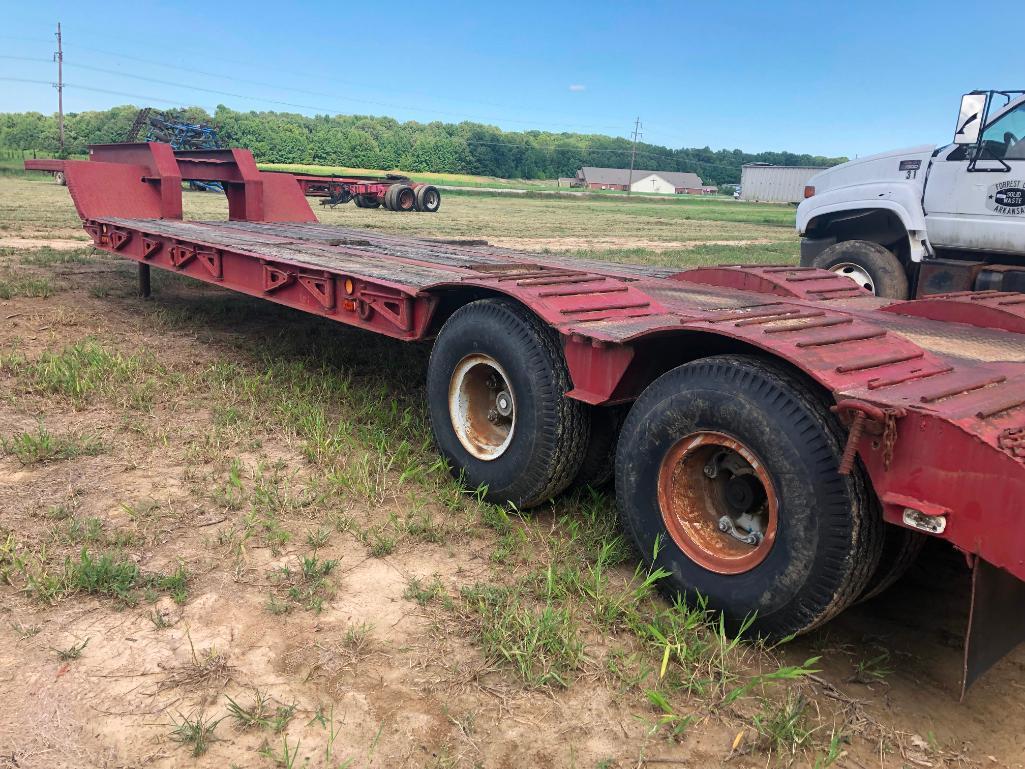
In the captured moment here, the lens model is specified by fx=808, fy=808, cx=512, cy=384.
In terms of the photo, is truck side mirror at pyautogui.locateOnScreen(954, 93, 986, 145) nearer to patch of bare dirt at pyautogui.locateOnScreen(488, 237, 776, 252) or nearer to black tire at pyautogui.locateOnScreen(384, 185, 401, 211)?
patch of bare dirt at pyautogui.locateOnScreen(488, 237, 776, 252)

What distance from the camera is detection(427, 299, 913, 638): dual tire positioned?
98.0 inches

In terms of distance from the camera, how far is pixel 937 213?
6.36 m

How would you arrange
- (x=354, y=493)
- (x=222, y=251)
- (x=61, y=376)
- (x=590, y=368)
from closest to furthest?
(x=590, y=368) < (x=354, y=493) < (x=61, y=376) < (x=222, y=251)

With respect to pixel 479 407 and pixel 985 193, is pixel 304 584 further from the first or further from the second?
pixel 985 193

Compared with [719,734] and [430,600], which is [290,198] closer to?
[430,600]

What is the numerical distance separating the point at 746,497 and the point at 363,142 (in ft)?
240

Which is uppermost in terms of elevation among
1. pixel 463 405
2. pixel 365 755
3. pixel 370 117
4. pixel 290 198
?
pixel 370 117

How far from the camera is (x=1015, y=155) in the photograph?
19.4 ft

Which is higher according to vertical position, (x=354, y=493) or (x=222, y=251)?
(x=222, y=251)

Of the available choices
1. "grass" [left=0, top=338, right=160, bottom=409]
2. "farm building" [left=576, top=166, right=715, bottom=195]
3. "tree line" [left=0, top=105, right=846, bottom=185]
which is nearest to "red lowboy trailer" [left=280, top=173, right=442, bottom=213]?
"tree line" [left=0, top=105, right=846, bottom=185]

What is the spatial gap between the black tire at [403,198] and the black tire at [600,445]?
81.4ft

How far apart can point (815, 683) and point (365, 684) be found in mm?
1464

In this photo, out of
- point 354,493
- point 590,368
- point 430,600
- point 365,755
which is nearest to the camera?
point 365,755

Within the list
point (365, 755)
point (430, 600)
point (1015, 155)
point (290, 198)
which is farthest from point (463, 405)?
point (290, 198)
